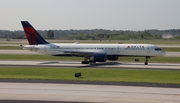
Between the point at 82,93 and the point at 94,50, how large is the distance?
34.7 metres

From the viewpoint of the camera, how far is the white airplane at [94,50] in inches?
2363

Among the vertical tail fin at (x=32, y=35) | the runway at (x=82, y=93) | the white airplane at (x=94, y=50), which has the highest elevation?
the vertical tail fin at (x=32, y=35)

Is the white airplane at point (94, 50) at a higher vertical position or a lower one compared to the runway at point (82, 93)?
higher

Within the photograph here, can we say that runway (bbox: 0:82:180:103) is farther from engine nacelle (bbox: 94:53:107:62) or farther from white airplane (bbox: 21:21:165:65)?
white airplane (bbox: 21:21:165:65)

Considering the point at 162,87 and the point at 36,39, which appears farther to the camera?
the point at 36,39

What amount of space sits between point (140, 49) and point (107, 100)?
118 ft

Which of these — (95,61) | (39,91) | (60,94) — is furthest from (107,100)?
(95,61)

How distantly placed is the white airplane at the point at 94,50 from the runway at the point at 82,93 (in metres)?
27.8

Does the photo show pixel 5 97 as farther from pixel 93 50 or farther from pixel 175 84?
pixel 93 50

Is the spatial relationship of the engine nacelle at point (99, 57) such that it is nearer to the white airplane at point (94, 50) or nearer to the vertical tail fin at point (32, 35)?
the white airplane at point (94, 50)

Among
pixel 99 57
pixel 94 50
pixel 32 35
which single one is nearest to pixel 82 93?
pixel 99 57

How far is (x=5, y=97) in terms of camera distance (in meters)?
26.4

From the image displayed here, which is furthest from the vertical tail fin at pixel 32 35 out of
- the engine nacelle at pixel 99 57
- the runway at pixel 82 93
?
the runway at pixel 82 93

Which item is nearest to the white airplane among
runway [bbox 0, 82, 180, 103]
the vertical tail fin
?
the vertical tail fin
